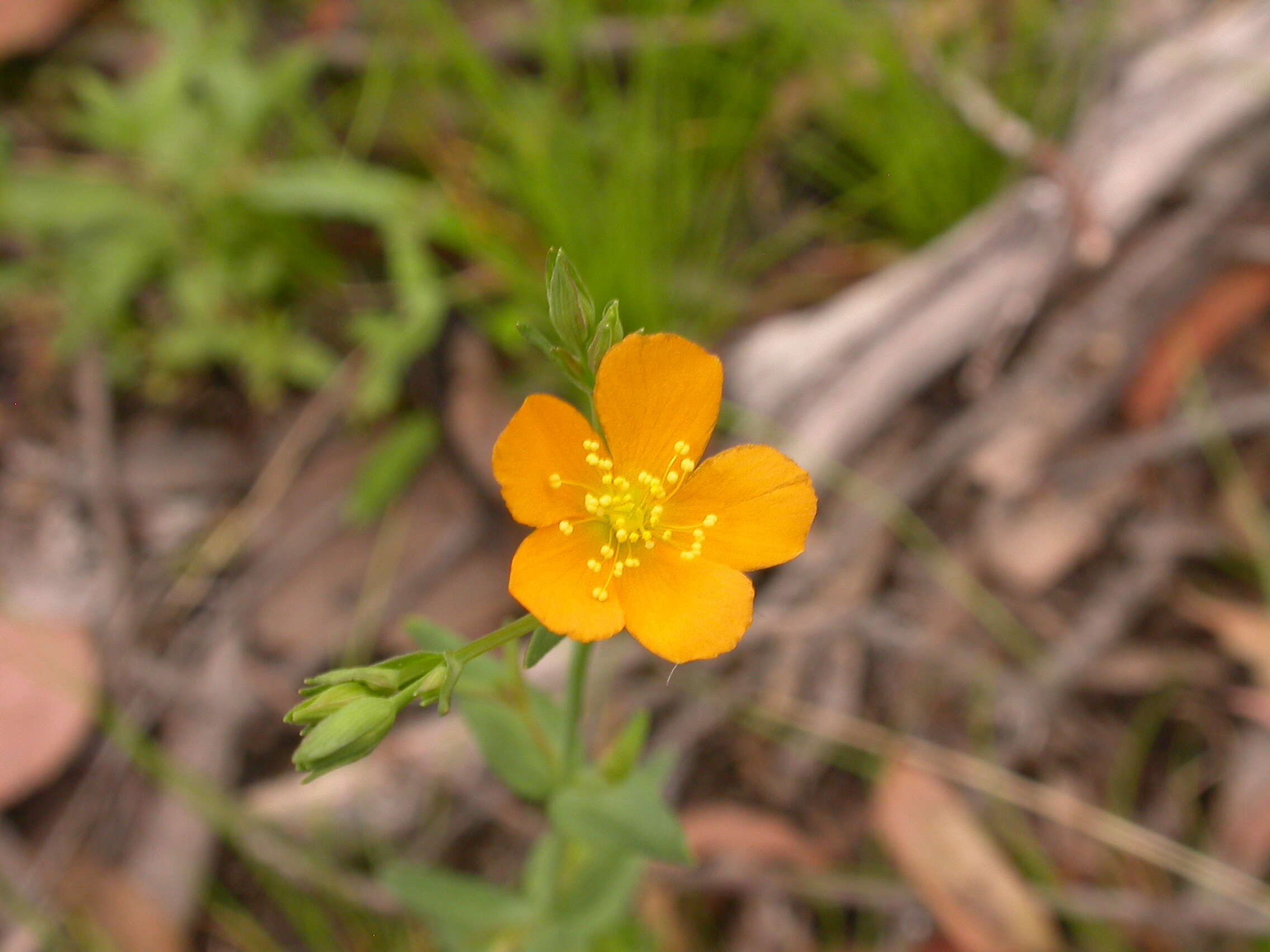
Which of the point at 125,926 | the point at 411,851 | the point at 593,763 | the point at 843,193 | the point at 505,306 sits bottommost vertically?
the point at 125,926

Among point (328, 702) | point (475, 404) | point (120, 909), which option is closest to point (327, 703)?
point (328, 702)

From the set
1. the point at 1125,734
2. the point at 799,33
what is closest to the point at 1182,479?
the point at 1125,734

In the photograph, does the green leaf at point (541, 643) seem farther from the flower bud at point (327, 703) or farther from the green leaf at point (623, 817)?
the green leaf at point (623, 817)

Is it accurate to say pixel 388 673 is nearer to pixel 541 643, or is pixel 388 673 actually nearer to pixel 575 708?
pixel 541 643

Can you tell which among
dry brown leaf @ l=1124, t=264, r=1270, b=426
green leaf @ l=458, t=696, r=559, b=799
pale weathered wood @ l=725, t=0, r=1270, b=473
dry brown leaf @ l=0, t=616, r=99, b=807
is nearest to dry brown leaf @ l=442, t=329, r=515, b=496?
pale weathered wood @ l=725, t=0, r=1270, b=473

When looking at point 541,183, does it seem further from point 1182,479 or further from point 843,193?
point 1182,479

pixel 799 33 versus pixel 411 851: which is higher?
pixel 799 33
